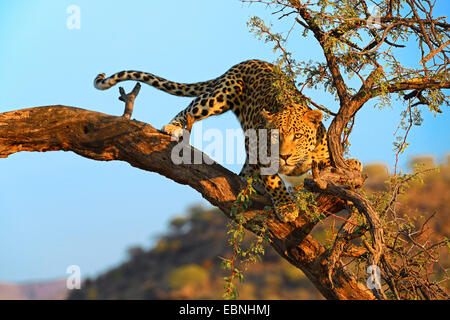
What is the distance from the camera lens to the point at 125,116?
709 centimetres

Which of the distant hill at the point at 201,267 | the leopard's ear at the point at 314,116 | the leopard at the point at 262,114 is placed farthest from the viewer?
the distant hill at the point at 201,267

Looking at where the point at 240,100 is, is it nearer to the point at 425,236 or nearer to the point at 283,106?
the point at 283,106

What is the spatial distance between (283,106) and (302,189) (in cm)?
135

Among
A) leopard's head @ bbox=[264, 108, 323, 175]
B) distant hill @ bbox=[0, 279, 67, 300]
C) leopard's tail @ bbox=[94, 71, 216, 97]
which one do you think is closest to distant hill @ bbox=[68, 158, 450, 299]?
distant hill @ bbox=[0, 279, 67, 300]

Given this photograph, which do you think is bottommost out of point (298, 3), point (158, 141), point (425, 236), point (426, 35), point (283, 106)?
point (425, 236)

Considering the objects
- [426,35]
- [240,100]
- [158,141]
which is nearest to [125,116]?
[158,141]

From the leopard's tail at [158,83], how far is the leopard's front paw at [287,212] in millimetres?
2902

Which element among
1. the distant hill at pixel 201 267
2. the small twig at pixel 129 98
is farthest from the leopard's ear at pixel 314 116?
the distant hill at pixel 201 267

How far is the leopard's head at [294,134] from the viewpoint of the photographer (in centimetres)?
624

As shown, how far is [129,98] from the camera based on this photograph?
7.21 metres

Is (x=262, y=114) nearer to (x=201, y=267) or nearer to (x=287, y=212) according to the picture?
(x=287, y=212)

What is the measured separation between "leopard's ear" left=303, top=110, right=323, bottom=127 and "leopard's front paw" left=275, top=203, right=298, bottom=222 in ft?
3.95

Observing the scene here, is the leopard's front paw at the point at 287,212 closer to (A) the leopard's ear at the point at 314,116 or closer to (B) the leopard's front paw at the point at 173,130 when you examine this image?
(A) the leopard's ear at the point at 314,116
